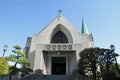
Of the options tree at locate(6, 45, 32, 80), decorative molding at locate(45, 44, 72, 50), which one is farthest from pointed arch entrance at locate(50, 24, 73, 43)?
tree at locate(6, 45, 32, 80)

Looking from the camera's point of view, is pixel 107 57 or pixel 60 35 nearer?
pixel 107 57

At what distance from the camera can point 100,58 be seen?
24078 millimetres

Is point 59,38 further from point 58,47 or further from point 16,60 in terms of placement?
point 16,60

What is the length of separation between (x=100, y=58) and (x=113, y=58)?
1737 mm

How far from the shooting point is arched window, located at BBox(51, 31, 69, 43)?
33062mm

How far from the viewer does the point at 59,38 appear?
33500mm

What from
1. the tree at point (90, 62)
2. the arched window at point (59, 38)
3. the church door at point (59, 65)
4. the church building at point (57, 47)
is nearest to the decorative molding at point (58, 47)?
the church building at point (57, 47)

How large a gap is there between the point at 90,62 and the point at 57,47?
26.2ft

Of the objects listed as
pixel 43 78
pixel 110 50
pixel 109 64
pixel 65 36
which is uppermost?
pixel 65 36

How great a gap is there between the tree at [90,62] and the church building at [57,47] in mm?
4852

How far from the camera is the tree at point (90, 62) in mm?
23547

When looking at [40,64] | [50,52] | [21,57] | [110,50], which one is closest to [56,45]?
[50,52]

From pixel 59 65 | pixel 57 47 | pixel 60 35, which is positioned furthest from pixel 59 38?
pixel 59 65

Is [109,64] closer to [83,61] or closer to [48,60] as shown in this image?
[83,61]
